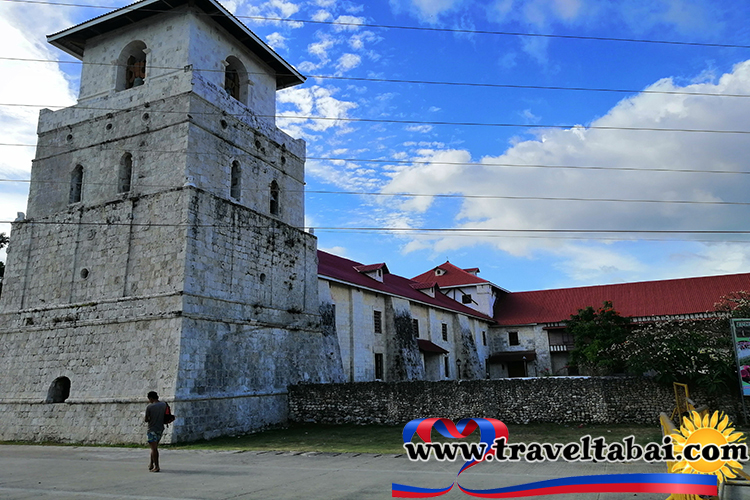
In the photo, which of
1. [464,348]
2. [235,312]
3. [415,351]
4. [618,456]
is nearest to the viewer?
[618,456]

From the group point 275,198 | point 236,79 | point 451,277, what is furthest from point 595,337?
point 236,79

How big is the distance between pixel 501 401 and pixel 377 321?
449 inches

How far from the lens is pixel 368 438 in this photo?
49.7 ft

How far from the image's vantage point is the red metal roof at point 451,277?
137 feet

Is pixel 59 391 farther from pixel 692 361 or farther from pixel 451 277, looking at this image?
pixel 451 277

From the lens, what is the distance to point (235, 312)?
1788 centimetres

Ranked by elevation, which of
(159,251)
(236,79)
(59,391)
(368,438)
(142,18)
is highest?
(142,18)

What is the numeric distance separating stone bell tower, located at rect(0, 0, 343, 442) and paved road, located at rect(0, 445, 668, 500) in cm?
376

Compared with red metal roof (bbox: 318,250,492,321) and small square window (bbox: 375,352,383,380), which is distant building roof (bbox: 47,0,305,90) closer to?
red metal roof (bbox: 318,250,492,321)

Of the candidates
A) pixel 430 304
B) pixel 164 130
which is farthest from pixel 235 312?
pixel 430 304

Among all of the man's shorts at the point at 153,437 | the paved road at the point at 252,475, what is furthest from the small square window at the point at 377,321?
the man's shorts at the point at 153,437

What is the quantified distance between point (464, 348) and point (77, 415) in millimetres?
24604

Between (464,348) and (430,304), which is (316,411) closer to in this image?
(430,304)

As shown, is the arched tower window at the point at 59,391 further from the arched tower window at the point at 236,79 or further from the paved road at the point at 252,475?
the arched tower window at the point at 236,79
